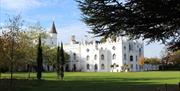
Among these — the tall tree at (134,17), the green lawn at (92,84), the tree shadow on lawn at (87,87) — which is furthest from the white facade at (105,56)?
the tall tree at (134,17)

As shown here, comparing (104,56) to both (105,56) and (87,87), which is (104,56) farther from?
(87,87)

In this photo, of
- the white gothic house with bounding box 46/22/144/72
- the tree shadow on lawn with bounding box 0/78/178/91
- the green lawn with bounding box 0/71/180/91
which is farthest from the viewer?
the white gothic house with bounding box 46/22/144/72

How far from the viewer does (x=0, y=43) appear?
3625 cm

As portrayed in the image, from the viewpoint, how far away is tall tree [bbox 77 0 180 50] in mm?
14141

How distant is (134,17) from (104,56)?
375 feet

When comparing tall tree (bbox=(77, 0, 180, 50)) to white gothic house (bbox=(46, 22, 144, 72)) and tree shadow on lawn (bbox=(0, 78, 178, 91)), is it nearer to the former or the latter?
tree shadow on lawn (bbox=(0, 78, 178, 91))

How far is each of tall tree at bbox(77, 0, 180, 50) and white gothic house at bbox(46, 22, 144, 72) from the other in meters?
106

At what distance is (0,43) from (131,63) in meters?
95.5

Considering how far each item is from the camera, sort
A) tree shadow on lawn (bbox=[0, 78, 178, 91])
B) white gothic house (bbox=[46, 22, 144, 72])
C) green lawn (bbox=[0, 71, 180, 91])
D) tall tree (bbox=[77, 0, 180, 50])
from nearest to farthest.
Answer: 1. tall tree (bbox=[77, 0, 180, 50])
2. tree shadow on lawn (bbox=[0, 78, 178, 91])
3. green lawn (bbox=[0, 71, 180, 91])
4. white gothic house (bbox=[46, 22, 144, 72])

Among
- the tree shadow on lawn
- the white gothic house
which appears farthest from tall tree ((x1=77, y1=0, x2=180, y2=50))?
the white gothic house

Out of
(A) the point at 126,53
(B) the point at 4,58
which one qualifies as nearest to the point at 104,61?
(A) the point at 126,53

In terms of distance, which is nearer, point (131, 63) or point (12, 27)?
point (12, 27)

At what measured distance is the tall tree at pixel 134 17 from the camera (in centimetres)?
1414

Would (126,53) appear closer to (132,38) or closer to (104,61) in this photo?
(104,61)
